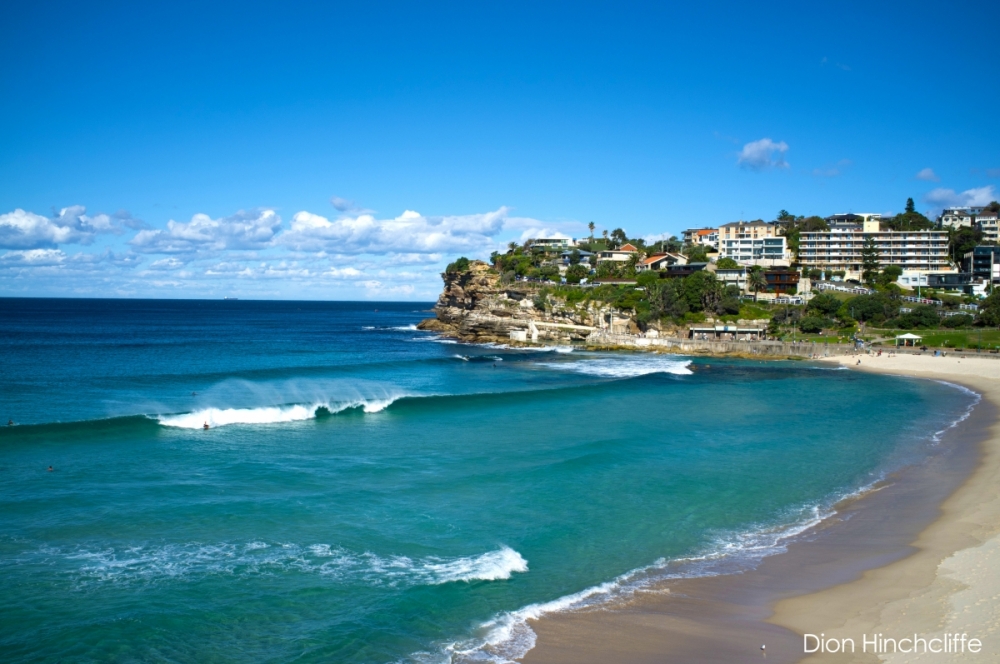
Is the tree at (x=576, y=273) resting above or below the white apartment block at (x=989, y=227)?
below

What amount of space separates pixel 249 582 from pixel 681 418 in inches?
1007

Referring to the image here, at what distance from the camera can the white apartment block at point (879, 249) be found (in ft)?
371

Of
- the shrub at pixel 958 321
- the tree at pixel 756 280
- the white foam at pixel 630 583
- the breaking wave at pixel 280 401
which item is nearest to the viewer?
the white foam at pixel 630 583

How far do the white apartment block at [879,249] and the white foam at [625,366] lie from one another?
64.8 meters

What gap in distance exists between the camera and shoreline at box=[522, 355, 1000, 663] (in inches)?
467

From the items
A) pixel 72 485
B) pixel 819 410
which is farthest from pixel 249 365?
pixel 819 410

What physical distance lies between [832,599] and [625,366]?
149 feet

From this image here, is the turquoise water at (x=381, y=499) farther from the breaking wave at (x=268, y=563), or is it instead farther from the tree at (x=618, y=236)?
the tree at (x=618, y=236)

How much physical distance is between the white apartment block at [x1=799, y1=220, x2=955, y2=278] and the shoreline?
106319 millimetres

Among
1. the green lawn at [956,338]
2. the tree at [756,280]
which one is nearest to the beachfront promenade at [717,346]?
the green lawn at [956,338]

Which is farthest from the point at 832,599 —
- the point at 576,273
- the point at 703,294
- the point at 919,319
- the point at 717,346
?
the point at 576,273

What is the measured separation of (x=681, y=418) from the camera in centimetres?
3494

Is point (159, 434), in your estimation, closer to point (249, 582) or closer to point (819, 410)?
point (249, 582)

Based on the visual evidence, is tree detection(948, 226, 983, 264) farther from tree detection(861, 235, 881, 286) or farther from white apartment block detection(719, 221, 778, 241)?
white apartment block detection(719, 221, 778, 241)
